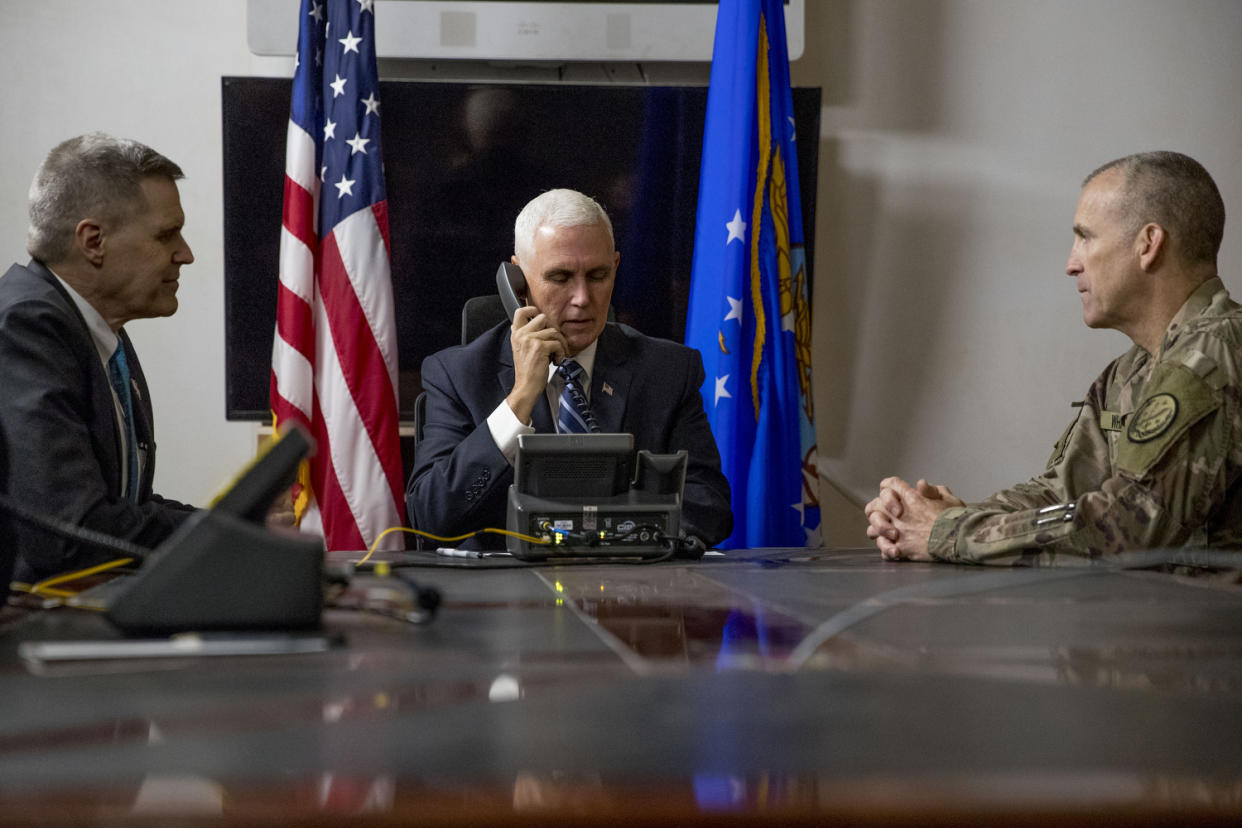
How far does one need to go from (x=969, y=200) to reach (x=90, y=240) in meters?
2.95

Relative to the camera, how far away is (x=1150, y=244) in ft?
6.86

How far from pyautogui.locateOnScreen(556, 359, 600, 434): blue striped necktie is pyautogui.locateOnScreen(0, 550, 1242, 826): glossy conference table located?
1215mm

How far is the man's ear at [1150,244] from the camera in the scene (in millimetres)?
2082

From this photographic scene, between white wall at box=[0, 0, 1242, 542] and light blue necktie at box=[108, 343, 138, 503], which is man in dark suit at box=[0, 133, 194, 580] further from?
white wall at box=[0, 0, 1242, 542]

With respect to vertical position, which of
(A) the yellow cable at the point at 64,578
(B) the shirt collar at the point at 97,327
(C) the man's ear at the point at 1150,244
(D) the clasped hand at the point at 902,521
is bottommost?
(D) the clasped hand at the point at 902,521

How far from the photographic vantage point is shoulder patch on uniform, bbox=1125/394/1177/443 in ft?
5.65

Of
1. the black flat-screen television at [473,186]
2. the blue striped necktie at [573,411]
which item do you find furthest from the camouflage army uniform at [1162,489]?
the black flat-screen television at [473,186]

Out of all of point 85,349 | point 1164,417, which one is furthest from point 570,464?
point 1164,417

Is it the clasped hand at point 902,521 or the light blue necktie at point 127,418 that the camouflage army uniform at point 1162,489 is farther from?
the light blue necktie at point 127,418

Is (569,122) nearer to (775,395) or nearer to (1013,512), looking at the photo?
(775,395)

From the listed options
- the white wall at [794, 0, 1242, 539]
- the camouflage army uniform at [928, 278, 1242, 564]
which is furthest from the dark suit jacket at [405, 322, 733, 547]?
the white wall at [794, 0, 1242, 539]

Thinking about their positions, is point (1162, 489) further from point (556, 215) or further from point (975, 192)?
point (975, 192)

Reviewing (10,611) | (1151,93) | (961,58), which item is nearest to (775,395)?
(961,58)

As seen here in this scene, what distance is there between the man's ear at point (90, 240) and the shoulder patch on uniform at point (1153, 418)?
1.87m
